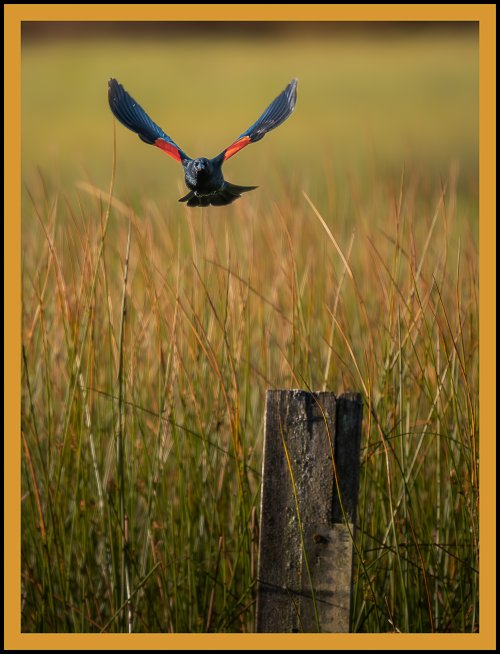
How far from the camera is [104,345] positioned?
7.20 feet

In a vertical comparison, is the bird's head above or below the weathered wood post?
above

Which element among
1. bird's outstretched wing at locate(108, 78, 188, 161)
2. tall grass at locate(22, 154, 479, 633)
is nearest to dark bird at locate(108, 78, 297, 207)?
bird's outstretched wing at locate(108, 78, 188, 161)

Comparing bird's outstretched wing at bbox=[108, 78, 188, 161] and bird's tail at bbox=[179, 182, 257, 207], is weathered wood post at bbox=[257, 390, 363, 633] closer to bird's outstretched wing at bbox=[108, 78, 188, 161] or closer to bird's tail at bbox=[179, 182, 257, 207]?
bird's tail at bbox=[179, 182, 257, 207]

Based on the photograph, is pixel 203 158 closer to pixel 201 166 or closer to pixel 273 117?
pixel 201 166

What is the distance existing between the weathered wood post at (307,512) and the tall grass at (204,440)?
18 centimetres

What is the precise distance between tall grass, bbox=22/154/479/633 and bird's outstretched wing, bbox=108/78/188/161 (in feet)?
1.13

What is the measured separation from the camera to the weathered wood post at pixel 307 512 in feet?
5.11

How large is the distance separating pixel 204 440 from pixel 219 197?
63 centimetres

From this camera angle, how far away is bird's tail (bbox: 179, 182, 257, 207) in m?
1.34

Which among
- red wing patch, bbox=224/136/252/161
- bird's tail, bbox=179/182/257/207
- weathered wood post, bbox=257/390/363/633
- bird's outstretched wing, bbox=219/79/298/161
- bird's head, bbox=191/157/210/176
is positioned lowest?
weathered wood post, bbox=257/390/363/633

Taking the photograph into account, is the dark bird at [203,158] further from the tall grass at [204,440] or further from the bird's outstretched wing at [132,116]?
the tall grass at [204,440]

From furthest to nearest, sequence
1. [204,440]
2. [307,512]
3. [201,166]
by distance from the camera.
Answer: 1. [204,440]
2. [307,512]
3. [201,166]

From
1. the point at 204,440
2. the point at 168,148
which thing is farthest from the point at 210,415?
the point at 168,148

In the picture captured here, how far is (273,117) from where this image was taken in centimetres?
144
